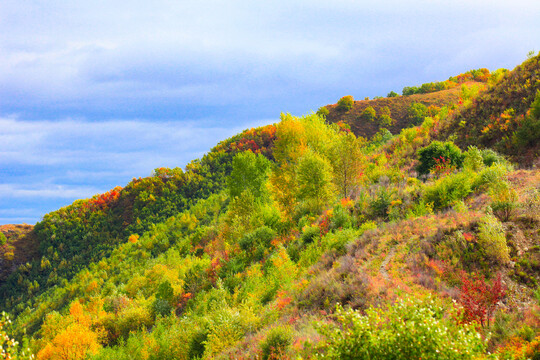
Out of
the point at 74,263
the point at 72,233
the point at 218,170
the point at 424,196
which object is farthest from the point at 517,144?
the point at 72,233

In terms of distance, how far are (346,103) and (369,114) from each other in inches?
325

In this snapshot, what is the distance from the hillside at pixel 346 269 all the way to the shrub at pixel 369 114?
112 feet

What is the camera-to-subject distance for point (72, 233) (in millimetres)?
59750

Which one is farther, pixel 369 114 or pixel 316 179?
pixel 369 114

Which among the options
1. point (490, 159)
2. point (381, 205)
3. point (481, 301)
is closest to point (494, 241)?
point (481, 301)

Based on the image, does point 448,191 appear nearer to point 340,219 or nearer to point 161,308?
point 340,219

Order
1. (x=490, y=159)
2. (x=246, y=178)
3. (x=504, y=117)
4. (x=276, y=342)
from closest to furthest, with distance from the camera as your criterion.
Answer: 1. (x=276, y=342)
2. (x=490, y=159)
3. (x=504, y=117)
4. (x=246, y=178)

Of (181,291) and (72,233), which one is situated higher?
(72,233)

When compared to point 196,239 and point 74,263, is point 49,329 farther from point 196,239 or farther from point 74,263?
point 74,263

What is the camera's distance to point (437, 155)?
67.9ft

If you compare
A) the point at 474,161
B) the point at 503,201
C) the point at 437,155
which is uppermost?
the point at 437,155

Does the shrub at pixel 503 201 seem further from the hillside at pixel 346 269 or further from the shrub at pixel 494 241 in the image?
the shrub at pixel 494 241

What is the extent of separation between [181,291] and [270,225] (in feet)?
28.9

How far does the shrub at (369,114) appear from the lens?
211 ft
